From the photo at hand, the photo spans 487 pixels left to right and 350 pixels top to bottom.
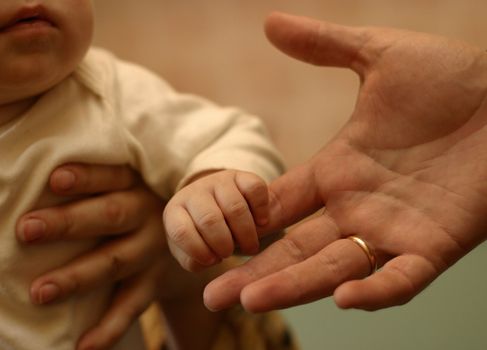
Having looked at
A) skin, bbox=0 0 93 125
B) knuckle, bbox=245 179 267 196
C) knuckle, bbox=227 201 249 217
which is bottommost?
knuckle, bbox=227 201 249 217

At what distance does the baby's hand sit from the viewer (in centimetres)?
51

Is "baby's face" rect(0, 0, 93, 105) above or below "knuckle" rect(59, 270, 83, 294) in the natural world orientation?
above

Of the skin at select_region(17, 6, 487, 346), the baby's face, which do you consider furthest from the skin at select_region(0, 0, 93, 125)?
the skin at select_region(17, 6, 487, 346)

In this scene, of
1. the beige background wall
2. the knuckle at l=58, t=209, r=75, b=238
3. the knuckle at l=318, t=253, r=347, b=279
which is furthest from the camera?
the beige background wall

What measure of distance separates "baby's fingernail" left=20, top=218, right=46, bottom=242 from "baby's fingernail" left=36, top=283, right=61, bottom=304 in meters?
0.05

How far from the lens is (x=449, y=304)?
2.97 feet

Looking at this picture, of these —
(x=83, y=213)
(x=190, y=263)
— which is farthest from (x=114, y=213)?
(x=190, y=263)

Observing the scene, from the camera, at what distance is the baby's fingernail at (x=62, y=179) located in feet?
1.94

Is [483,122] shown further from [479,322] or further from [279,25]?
[479,322]

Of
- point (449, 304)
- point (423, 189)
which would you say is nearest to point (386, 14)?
point (449, 304)

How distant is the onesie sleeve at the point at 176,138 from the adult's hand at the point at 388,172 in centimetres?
9

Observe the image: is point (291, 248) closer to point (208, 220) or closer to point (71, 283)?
point (208, 220)

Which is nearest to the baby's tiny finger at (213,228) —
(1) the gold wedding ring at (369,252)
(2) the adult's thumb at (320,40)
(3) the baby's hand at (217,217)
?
(3) the baby's hand at (217,217)

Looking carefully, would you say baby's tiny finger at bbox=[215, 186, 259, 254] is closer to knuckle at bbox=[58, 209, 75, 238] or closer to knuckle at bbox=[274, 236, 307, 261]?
knuckle at bbox=[274, 236, 307, 261]
